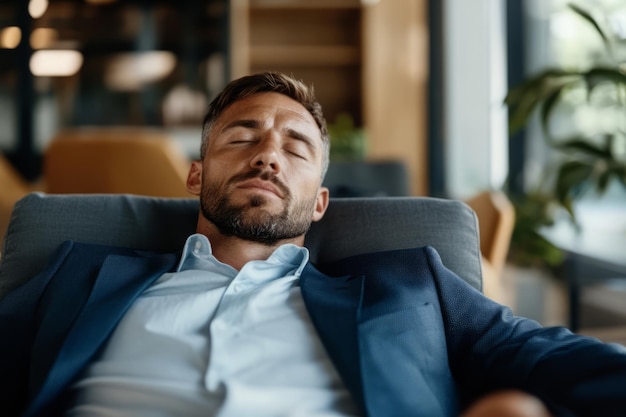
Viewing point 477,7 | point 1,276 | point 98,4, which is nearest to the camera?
point 1,276

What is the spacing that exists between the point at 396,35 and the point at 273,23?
3.42 ft

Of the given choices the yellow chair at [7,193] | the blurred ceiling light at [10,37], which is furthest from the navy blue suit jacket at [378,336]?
the blurred ceiling light at [10,37]

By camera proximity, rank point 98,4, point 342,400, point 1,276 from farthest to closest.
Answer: point 98,4
point 1,276
point 342,400

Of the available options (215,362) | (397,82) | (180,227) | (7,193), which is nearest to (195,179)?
(180,227)

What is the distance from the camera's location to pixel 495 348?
141 centimetres

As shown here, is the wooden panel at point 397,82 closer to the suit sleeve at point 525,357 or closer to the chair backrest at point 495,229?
the chair backrest at point 495,229

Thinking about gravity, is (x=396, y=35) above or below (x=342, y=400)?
above

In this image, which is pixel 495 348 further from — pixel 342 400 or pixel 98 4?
pixel 98 4

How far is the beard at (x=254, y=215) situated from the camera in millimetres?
1653

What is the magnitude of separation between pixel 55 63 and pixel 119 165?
2.96 metres

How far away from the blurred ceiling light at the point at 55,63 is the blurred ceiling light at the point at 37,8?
28 centimetres

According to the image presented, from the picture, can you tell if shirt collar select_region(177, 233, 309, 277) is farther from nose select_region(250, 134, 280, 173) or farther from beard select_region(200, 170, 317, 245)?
nose select_region(250, 134, 280, 173)

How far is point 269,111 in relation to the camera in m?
1.78

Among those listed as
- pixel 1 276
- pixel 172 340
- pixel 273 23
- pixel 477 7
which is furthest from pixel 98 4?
pixel 172 340
